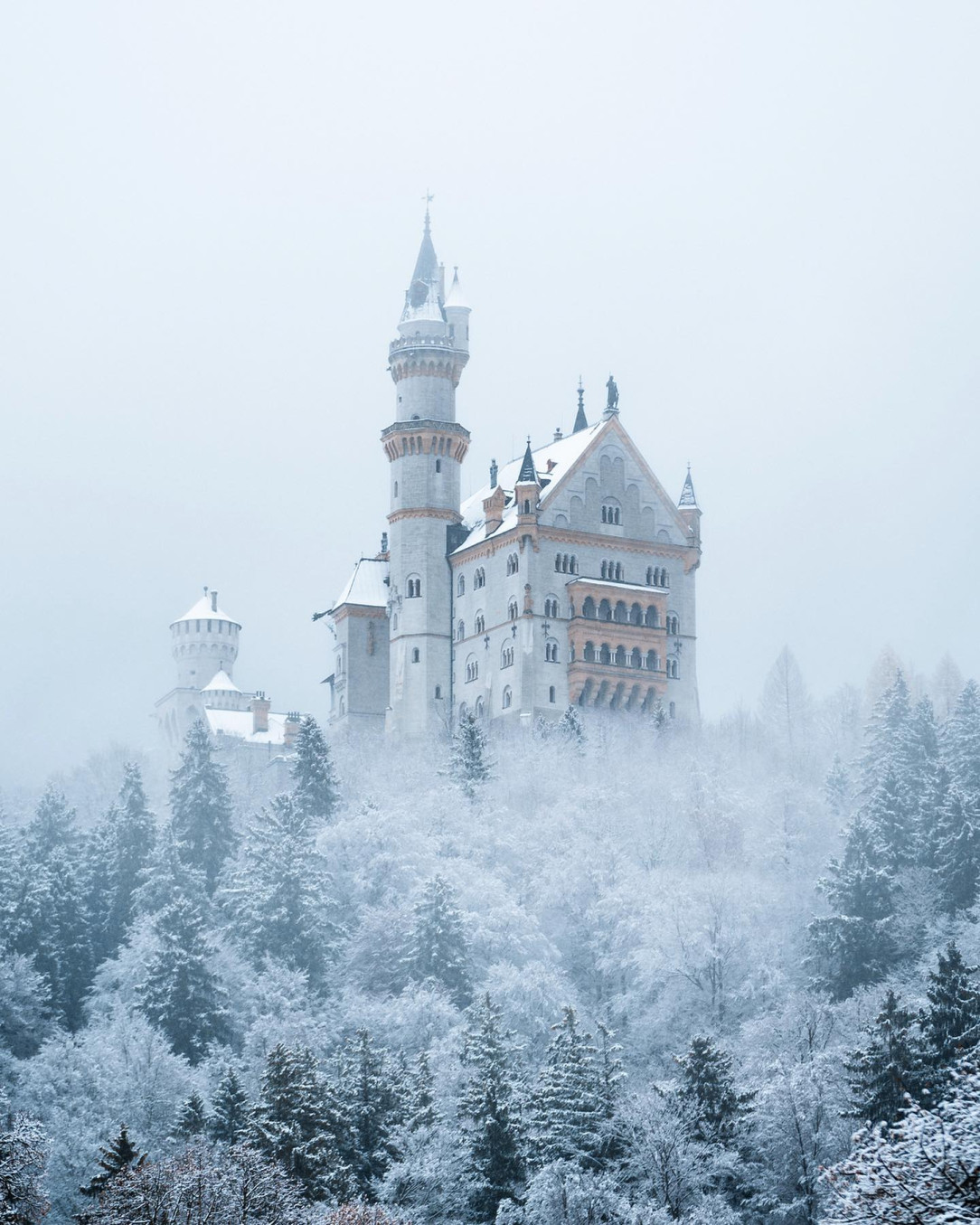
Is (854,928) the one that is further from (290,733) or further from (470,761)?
(290,733)

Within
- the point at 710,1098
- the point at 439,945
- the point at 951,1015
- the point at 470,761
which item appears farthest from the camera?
the point at 470,761

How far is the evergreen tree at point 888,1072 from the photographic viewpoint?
177ft

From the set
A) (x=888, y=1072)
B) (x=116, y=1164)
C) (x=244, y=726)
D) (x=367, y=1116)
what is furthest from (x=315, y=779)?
(x=244, y=726)

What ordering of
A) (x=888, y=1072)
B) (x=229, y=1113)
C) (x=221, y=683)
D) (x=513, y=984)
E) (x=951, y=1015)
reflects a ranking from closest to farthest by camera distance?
(x=888, y=1072) < (x=951, y=1015) < (x=229, y=1113) < (x=513, y=984) < (x=221, y=683)

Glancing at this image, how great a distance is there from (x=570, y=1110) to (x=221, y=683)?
96925mm

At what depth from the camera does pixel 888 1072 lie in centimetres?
5403

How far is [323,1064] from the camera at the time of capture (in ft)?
213

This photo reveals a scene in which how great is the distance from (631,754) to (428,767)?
9.87 meters

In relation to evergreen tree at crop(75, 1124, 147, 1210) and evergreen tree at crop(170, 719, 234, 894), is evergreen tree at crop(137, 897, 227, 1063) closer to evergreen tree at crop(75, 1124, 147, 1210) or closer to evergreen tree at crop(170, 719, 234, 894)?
evergreen tree at crop(170, 719, 234, 894)

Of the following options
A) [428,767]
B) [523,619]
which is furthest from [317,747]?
[523,619]

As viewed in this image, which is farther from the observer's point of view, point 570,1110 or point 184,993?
point 184,993

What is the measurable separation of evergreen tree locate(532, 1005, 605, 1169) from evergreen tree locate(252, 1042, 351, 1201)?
5.22 m

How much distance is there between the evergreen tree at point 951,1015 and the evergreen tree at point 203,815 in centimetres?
3643

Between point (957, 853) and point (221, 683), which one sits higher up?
point (221, 683)
